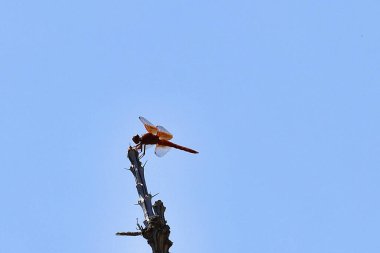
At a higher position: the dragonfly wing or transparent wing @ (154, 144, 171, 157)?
the dragonfly wing

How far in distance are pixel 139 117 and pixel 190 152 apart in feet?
5.05

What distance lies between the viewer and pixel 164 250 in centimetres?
1285

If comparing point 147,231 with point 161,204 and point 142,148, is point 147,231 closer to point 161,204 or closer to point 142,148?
point 161,204

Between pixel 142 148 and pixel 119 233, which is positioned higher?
pixel 142 148

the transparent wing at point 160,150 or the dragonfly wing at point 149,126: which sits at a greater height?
the dragonfly wing at point 149,126

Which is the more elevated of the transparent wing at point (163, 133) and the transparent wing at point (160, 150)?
the transparent wing at point (163, 133)

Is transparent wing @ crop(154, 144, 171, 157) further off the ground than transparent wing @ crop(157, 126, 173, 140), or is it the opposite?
transparent wing @ crop(157, 126, 173, 140)

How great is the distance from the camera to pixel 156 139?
15.0 meters

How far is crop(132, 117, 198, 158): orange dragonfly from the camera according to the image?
14.9m

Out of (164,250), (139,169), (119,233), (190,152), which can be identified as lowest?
(164,250)

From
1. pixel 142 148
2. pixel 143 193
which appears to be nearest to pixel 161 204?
pixel 143 193

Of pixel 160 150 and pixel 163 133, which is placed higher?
pixel 163 133

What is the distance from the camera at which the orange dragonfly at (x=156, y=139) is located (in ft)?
49.0

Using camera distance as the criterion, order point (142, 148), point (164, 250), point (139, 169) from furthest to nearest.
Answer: point (142, 148), point (139, 169), point (164, 250)
